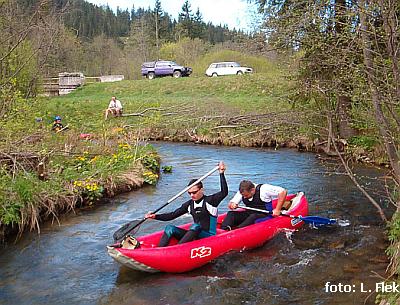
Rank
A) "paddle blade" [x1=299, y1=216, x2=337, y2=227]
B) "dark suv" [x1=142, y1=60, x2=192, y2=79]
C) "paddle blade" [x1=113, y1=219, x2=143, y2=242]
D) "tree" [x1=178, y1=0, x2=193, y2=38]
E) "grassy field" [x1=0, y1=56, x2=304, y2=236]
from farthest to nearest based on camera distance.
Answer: "tree" [x1=178, y1=0, x2=193, y2=38] < "dark suv" [x1=142, y1=60, x2=192, y2=79] < "grassy field" [x1=0, y1=56, x2=304, y2=236] < "paddle blade" [x1=299, y1=216, x2=337, y2=227] < "paddle blade" [x1=113, y1=219, x2=143, y2=242]

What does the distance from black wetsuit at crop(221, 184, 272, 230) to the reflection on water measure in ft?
1.61

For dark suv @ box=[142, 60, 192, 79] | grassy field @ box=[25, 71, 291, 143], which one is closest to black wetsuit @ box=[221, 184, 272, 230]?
grassy field @ box=[25, 71, 291, 143]

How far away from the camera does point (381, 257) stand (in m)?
7.17

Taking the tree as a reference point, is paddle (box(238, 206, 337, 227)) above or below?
below

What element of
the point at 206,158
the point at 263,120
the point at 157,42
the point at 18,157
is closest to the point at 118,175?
the point at 18,157

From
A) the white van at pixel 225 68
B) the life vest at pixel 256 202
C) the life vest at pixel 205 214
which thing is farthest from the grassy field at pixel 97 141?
the white van at pixel 225 68

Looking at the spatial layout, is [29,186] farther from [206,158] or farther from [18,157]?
[206,158]

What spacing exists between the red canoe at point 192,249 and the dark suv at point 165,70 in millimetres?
29488

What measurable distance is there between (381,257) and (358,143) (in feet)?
26.5

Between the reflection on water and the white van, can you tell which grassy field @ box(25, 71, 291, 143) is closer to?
the white van

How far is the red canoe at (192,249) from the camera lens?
6.59 meters

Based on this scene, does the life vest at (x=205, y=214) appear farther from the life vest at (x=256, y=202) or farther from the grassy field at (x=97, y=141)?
the grassy field at (x=97, y=141)

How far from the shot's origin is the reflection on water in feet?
20.3

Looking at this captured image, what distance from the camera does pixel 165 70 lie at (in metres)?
37.1
